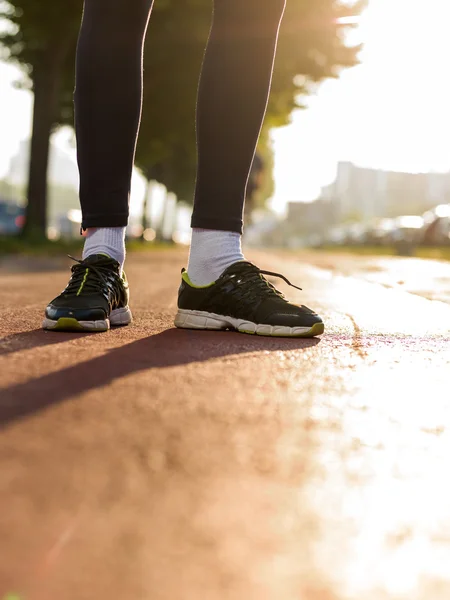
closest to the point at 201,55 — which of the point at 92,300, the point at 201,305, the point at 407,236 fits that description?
the point at 407,236

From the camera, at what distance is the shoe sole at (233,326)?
221 centimetres

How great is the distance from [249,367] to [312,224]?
87.1m

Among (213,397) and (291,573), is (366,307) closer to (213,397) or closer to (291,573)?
(213,397)

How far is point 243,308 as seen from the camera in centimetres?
227

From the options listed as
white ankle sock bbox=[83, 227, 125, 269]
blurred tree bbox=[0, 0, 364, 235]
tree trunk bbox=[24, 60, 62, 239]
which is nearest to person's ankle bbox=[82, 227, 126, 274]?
white ankle sock bbox=[83, 227, 125, 269]

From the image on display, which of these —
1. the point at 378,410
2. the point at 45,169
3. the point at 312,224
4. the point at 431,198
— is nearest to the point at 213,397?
the point at 378,410

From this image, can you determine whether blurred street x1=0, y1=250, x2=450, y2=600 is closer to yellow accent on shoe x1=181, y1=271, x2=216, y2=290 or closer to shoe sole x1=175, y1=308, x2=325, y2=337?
shoe sole x1=175, y1=308, x2=325, y2=337

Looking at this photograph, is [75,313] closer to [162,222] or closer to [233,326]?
[233,326]

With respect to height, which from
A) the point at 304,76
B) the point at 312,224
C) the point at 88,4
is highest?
the point at 304,76

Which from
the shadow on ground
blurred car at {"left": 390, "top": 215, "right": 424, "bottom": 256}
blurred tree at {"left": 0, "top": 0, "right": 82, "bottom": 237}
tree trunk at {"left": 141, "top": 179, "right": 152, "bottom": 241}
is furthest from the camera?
tree trunk at {"left": 141, "top": 179, "right": 152, "bottom": 241}

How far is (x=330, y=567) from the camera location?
65 cm

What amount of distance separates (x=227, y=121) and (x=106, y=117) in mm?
365

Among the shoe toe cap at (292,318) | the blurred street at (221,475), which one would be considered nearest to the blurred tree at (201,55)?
the shoe toe cap at (292,318)

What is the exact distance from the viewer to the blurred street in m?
0.63
